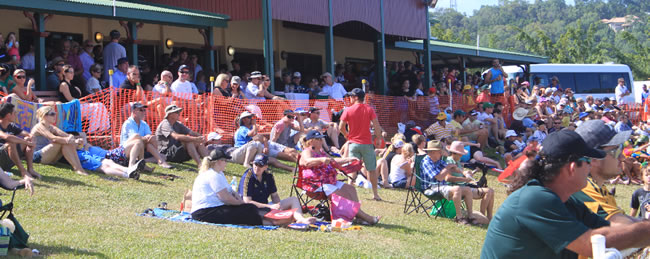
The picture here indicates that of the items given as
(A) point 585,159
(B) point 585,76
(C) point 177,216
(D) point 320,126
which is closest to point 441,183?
(C) point 177,216

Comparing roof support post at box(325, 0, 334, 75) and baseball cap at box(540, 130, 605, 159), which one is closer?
baseball cap at box(540, 130, 605, 159)

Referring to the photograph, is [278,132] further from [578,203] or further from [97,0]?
[578,203]

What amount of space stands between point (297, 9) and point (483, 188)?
9348 millimetres

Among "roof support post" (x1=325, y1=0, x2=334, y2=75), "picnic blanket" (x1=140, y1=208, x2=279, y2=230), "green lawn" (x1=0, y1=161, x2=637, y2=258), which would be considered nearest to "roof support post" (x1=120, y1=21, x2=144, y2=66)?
"green lawn" (x1=0, y1=161, x2=637, y2=258)

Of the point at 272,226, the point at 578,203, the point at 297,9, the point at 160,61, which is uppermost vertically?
the point at 297,9

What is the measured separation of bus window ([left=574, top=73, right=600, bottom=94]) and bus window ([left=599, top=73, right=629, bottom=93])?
22cm

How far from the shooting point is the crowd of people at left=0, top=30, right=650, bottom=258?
3480mm

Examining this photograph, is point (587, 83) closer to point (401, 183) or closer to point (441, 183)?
point (401, 183)

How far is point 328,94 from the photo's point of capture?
17.9 meters

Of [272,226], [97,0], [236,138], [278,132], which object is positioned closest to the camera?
[272,226]

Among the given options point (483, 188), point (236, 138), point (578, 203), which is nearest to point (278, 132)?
point (236, 138)

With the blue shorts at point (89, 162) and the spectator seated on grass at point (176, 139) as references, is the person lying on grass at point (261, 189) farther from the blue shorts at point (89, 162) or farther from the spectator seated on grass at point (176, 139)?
the spectator seated on grass at point (176, 139)

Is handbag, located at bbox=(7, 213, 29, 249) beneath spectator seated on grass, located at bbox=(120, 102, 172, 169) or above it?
beneath

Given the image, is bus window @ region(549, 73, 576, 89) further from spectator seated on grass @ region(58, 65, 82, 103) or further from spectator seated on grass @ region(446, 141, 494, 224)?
spectator seated on grass @ region(58, 65, 82, 103)
